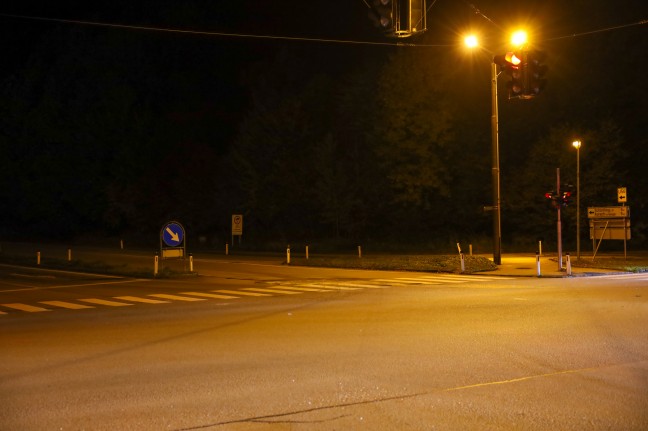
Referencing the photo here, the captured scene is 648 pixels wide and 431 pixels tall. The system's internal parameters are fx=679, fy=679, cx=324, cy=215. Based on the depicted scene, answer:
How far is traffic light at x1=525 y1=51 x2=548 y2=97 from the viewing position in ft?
56.4

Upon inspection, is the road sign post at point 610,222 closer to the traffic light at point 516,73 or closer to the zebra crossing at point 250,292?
the zebra crossing at point 250,292

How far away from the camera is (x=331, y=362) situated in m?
9.56

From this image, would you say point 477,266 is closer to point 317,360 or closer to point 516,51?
point 516,51

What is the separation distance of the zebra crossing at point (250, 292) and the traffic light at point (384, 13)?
928 cm

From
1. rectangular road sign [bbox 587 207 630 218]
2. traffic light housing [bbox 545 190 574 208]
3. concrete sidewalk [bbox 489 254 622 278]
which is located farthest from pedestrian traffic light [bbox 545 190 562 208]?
rectangular road sign [bbox 587 207 630 218]

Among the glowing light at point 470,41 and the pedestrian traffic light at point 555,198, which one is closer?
the glowing light at point 470,41

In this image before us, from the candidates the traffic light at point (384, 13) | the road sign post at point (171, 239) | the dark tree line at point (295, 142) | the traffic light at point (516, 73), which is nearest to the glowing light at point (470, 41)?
the traffic light at point (516, 73)

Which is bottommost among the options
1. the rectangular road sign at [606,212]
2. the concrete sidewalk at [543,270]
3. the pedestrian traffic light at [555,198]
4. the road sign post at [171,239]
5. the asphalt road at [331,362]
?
the asphalt road at [331,362]

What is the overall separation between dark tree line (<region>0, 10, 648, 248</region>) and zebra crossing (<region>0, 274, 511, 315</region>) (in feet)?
86.7

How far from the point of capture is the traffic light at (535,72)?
17188 millimetres

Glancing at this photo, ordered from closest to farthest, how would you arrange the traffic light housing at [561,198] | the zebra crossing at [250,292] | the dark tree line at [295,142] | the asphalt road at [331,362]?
the asphalt road at [331,362] → the zebra crossing at [250,292] → the traffic light housing at [561,198] → the dark tree line at [295,142]

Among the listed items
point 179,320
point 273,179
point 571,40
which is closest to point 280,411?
point 179,320

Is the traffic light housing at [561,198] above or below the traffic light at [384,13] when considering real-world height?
below

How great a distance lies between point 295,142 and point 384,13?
5387cm
